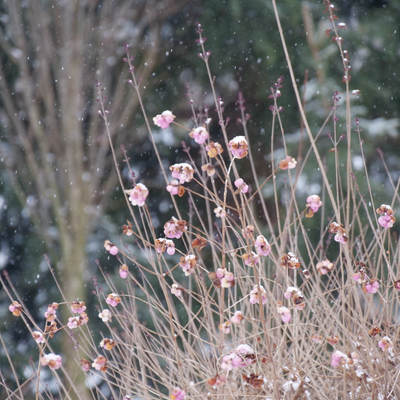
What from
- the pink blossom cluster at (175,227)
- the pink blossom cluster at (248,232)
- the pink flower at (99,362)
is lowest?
the pink flower at (99,362)

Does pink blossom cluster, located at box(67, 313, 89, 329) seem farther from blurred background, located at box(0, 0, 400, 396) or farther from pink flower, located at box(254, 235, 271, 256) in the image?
blurred background, located at box(0, 0, 400, 396)

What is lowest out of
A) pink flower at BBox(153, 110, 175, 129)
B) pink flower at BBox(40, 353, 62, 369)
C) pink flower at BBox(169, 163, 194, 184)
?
pink flower at BBox(40, 353, 62, 369)

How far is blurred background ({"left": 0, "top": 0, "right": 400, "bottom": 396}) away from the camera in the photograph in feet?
12.2

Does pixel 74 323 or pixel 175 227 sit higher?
pixel 175 227

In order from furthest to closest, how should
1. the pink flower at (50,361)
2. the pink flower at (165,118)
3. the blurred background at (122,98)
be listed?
the blurred background at (122,98), the pink flower at (165,118), the pink flower at (50,361)

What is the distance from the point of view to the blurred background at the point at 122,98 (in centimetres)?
373

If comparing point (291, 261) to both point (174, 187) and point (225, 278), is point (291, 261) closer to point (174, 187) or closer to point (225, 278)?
point (225, 278)

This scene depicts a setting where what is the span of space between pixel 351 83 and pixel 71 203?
2772 mm

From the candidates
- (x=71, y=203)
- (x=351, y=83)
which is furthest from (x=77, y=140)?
(x=351, y=83)

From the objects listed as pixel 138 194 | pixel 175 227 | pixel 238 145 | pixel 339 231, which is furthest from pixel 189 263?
pixel 339 231

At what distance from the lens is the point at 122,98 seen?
14.7 feet

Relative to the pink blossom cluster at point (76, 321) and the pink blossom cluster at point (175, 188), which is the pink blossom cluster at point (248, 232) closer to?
the pink blossom cluster at point (175, 188)

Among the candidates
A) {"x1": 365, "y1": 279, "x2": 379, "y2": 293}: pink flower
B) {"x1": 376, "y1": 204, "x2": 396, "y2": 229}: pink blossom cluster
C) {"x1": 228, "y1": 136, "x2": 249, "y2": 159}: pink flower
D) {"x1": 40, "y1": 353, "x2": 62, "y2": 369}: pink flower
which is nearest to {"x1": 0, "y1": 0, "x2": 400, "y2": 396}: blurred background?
{"x1": 376, "y1": 204, "x2": 396, "y2": 229}: pink blossom cluster

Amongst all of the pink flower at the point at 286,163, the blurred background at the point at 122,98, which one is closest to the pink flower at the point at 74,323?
the pink flower at the point at 286,163
